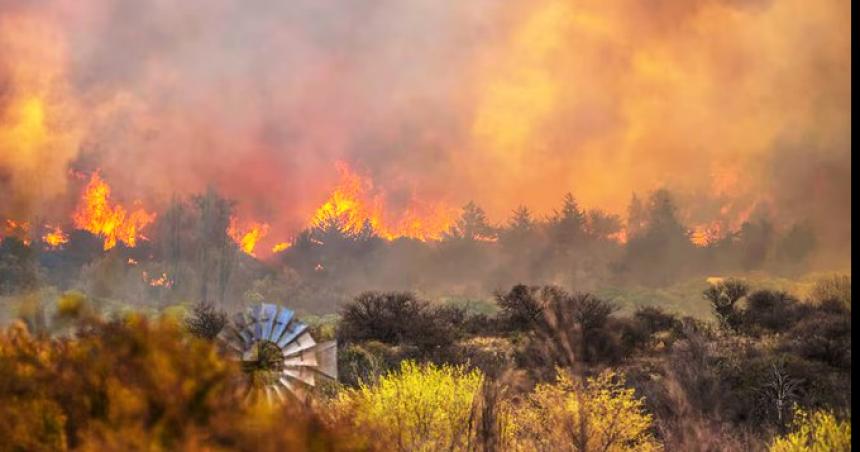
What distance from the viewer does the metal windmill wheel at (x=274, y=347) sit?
18.6m

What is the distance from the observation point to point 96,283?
400ft

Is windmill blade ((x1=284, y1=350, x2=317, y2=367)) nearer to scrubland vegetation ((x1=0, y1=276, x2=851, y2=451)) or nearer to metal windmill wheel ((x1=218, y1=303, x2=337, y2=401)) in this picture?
metal windmill wheel ((x1=218, y1=303, x2=337, y2=401))

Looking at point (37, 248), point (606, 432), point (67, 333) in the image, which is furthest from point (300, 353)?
point (37, 248)

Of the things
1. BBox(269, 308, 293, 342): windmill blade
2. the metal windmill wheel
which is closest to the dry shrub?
the metal windmill wheel

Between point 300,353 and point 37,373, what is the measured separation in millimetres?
8336

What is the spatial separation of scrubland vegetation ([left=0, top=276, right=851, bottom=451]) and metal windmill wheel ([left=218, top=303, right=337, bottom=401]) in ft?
5.79

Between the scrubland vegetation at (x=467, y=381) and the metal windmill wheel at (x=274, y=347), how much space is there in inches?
69.5

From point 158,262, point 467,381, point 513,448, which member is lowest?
point 513,448

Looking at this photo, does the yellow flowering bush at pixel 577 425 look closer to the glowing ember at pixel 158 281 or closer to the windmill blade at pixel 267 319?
the windmill blade at pixel 267 319

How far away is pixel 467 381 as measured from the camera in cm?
3159

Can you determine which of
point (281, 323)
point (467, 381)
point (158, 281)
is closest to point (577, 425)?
point (467, 381)

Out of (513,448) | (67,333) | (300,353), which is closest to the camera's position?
(67,333)

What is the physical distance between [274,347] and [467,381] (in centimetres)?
1419

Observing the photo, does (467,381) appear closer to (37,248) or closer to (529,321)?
(529,321)
